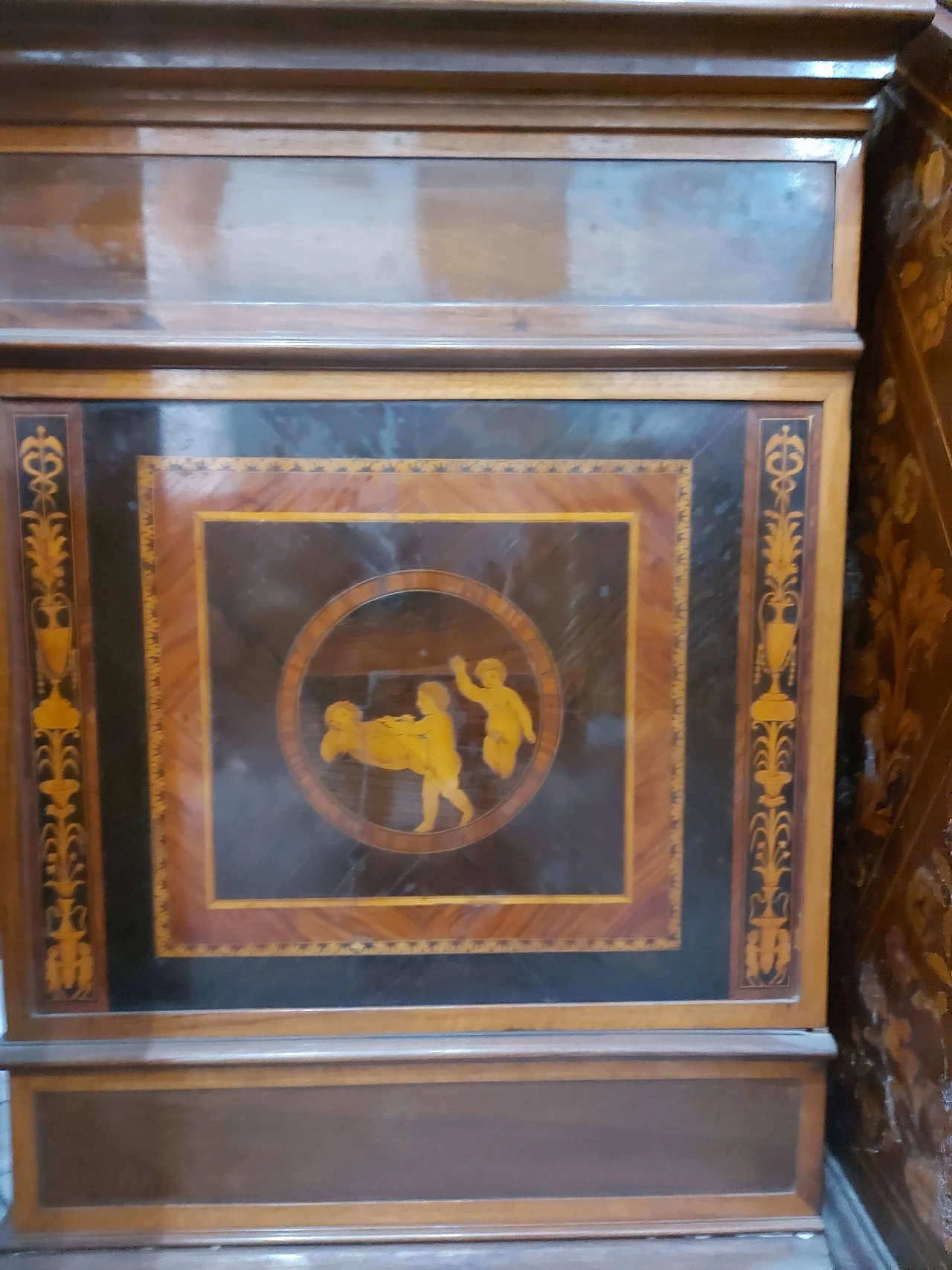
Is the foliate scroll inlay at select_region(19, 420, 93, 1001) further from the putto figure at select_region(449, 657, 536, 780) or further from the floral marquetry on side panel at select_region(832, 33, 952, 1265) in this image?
the floral marquetry on side panel at select_region(832, 33, 952, 1265)

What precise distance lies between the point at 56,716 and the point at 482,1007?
29.7 inches

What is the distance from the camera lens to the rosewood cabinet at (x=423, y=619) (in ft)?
3.41

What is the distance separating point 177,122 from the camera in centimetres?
103

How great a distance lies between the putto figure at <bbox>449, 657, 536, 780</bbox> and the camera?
1.12 m

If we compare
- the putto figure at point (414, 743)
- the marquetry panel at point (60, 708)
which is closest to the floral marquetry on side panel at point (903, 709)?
the putto figure at point (414, 743)

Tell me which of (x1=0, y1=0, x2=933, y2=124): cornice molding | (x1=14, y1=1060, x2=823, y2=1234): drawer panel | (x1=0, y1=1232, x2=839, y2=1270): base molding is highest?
(x1=0, y1=0, x2=933, y2=124): cornice molding

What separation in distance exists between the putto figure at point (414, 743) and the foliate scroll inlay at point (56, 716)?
370 mm

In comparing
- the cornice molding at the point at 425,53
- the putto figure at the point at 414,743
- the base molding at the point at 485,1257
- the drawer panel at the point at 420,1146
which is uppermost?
the cornice molding at the point at 425,53

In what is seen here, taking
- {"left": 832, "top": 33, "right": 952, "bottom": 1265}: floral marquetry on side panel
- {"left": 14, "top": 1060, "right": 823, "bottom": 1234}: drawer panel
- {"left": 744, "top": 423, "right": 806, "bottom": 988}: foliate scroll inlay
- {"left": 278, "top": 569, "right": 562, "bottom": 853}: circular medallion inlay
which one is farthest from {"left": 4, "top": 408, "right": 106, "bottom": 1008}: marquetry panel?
{"left": 832, "top": 33, "right": 952, "bottom": 1265}: floral marquetry on side panel

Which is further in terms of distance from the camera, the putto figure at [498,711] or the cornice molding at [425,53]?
the putto figure at [498,711]

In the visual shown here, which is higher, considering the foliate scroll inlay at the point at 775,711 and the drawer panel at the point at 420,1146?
the foliate scroll inlay at the point at 775,711

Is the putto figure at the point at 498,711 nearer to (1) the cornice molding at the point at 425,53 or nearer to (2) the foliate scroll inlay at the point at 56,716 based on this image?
(2) the foliate scroll inlay at the point at 56,716

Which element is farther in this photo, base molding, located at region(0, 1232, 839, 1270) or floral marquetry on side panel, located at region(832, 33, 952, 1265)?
base molding, located at region(0, 1232, 839, 1270)

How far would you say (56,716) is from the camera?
1.10 meters
